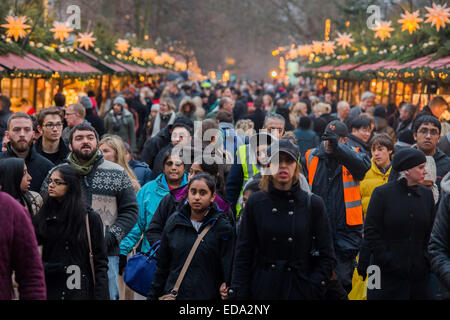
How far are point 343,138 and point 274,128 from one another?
0.77 m

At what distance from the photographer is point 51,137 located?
742 centimetres

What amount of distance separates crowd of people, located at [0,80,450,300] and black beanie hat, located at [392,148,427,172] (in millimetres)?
10

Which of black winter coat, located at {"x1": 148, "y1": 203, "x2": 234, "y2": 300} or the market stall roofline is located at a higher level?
the market stall roofline

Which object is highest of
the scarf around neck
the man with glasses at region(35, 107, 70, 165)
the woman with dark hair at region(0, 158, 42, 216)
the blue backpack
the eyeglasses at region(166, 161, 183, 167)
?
the man with glasses at region(35, 107, 70, 165)

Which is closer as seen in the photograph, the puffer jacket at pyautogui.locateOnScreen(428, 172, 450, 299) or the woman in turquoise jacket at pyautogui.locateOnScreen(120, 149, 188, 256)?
the puffer jacket at pyautogui.locateOnScreen(428, 172, 450, 299)

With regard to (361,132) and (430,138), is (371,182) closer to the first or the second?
(430,138)

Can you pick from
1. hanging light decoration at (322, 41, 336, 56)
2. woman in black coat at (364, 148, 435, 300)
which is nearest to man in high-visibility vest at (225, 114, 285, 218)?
woman in black coat at (364, 148, 435, 300)

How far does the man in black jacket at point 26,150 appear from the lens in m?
6.39

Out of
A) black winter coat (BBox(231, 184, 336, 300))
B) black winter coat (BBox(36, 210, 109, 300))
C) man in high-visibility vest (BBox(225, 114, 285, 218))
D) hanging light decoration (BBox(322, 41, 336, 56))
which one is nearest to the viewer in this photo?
black winter coat (BBox(231, 184, 336, 300))

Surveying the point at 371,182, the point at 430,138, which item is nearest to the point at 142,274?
the point at 371,182

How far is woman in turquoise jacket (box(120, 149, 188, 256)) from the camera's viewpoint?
6512 millimetres

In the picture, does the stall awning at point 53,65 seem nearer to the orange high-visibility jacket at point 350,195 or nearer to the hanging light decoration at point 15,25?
the hanging light decoration at point 15,25

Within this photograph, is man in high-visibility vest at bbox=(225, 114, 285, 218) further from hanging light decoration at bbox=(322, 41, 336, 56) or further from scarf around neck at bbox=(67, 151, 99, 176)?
hanging light decoration at bbox=(322, 41, 336, 56)

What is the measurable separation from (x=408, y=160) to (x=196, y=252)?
1.72 meters
